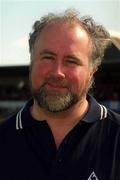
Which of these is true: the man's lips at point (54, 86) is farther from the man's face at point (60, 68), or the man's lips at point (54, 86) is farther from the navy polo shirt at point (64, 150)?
the navy polo shirt at point (64, 150)

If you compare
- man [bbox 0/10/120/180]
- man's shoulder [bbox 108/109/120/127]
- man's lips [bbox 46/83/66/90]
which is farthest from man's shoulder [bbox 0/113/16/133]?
man's shoulder [bbox 108/109/120/127]

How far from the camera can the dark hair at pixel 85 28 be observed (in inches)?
98.2

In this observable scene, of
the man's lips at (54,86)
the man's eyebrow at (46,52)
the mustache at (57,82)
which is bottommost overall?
the man's lips at (54,86)

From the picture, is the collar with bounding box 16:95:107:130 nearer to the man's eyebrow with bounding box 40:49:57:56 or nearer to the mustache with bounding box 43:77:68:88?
the mustache with bounding box 43:77:68:88

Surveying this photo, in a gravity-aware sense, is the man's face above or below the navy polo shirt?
above

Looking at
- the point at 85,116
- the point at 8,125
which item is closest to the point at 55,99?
the point at 85,116

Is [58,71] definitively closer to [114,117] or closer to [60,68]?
[60,68]

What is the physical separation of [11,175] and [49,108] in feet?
1.14

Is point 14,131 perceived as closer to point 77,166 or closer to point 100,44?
point 77,166

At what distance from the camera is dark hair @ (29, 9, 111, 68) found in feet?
8.18

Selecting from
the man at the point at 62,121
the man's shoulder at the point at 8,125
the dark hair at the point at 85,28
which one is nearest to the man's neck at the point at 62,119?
the man at the point at 62,121

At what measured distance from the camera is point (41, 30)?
8.16 ft

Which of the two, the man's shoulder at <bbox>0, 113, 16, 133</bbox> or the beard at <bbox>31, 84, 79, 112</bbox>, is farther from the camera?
the man's shoulder at <bbox>0, 113, 16, 133</bbox>

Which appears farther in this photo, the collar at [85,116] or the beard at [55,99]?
the collar at [85,116]
